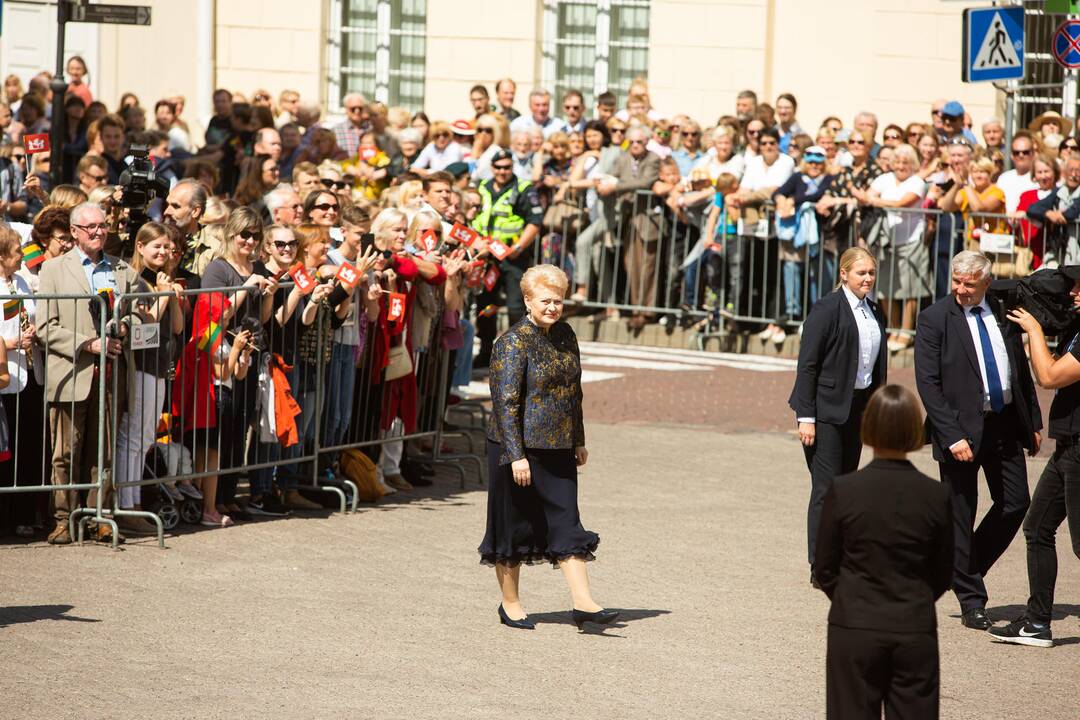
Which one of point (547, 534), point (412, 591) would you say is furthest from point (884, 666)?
point (412, 591)

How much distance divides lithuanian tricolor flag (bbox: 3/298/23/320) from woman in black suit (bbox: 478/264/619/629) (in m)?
2.74

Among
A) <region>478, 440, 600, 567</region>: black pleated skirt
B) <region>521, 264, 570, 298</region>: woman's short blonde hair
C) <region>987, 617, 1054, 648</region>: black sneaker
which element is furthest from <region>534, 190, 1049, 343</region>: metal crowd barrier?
<region>478, 440, 600, 567</region>: black pleated skirt

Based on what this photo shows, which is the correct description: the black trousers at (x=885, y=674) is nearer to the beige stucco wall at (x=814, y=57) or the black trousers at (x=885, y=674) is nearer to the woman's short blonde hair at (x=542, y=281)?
the woman's short blonde hair at (x=542, y=281)

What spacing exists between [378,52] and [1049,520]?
58.2ft

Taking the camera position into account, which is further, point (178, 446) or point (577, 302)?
point (577, 302)

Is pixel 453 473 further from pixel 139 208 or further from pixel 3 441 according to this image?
pixel 3 441

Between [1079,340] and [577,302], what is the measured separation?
10132 millimetres

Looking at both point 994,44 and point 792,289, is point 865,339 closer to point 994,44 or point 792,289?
point 994,44

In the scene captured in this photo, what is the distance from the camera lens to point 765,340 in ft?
57.9

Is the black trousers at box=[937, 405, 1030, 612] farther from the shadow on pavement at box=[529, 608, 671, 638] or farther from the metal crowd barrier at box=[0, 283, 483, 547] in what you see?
the metal crowd barrier at box=[0, 283, 483, 547]

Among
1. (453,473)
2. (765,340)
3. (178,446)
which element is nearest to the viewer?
(178,446)

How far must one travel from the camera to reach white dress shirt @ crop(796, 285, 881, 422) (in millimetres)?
9281

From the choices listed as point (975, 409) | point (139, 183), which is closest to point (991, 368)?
point (975, 409)

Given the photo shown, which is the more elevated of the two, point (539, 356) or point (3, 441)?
point (539, 356)
